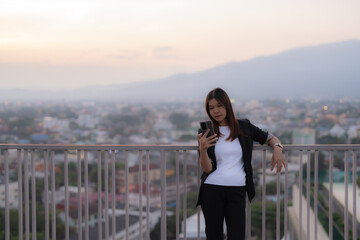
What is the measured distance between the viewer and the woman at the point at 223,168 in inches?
100

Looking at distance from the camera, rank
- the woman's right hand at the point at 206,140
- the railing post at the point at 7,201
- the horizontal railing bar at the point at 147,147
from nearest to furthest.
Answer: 1. the woman's right hand at the point at 206,140
2. the horizontal railing bar at the point at 147,147
3. the railing post at the point at 7,201

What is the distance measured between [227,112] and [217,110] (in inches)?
2.9

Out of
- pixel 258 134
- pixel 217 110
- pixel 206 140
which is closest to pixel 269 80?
pixel 258 134

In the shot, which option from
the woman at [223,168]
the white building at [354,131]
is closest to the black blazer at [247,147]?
the woman at [223,168]

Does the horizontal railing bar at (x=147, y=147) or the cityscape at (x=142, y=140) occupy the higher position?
the horizontal railing bar at (x=147, y=147)

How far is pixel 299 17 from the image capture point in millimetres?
26781

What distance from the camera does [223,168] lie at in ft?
8.42

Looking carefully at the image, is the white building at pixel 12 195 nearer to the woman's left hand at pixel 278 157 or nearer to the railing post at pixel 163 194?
the railing post at pixel 163 194

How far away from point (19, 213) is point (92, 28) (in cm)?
2698

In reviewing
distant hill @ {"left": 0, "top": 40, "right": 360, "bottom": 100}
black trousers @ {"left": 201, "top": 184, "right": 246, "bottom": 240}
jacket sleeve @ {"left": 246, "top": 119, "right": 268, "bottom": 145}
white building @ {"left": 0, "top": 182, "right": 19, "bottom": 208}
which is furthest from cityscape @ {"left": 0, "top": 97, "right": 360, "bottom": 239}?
distant hill @ {"left": 0, "top": 40, "right": 360, "bottom": 100}

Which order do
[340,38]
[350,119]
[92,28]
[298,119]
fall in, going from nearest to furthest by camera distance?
[350,119], [298,119], [340,38], [92,28]

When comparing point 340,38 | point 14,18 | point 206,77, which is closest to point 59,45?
point 14,18

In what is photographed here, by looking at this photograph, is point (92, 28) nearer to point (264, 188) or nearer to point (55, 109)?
point (55, 109)

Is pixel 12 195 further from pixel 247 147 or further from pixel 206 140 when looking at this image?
pixel 247 147
